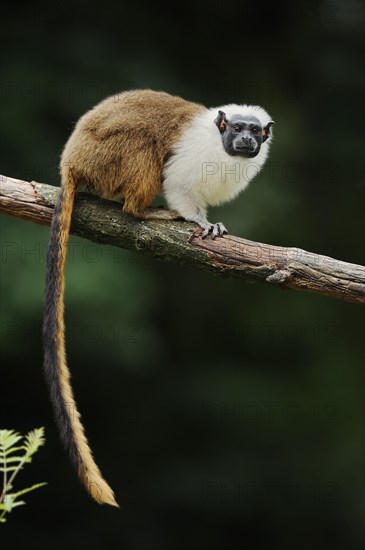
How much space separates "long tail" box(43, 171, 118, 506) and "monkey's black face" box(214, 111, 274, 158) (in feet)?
3.57

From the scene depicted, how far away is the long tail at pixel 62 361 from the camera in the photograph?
3.84m

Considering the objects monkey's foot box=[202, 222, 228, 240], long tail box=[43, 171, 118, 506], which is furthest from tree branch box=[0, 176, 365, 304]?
long tail box=[43, 171, 118, 506]

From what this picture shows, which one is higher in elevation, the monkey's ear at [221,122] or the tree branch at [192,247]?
the monkey's ear at [221,122]

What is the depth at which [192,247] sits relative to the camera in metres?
4.62

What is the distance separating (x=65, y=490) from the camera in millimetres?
8328

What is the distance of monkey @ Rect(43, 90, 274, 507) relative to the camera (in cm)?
460

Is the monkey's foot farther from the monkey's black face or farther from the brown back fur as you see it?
the monkey's black face

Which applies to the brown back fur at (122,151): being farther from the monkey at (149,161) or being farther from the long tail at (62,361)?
the long tail at (62,361)

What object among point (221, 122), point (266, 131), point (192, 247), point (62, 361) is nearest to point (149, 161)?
point (221, 122)

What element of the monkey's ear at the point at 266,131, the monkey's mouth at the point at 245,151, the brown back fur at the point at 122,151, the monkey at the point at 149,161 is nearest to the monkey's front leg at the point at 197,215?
the monkey at the point at 149,161

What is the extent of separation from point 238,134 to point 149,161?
2.18ft

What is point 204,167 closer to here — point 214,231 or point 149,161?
point 149,161

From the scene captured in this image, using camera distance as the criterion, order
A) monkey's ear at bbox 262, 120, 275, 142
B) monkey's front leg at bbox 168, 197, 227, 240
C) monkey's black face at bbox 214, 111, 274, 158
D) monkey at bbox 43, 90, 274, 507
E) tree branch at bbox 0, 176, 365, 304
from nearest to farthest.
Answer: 1. tree branch at bbox 0, 176, 365, 304
2. monkey at bbox 43, 90, 274, 507
3. monkey's front leg at bbox 168, 197, 227, 240
4. monkey's black face at bbox 214, 111, 274, 158
5. monkey's ear at bbox 262, 120, 275, 142

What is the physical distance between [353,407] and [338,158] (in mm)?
2742
